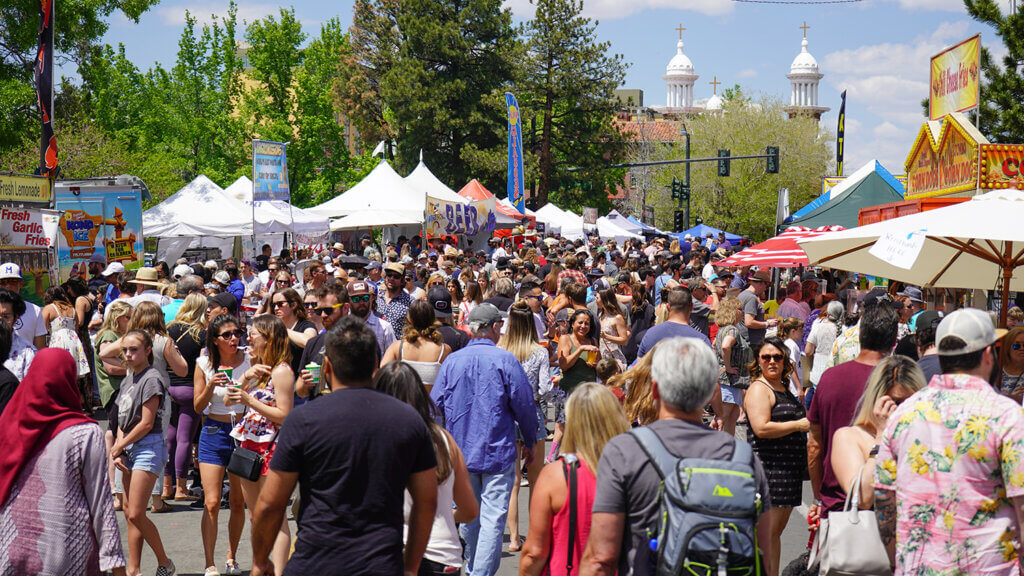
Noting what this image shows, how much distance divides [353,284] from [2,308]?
3041mm

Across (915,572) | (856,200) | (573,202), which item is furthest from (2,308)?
(573,202)

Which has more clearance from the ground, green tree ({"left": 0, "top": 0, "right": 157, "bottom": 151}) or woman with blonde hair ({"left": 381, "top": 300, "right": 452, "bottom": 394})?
green tree ({"left": 0, "top": 0, "right": 157, "bottom": 151})

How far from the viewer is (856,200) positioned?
18.1 metres

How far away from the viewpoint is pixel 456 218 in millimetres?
22500

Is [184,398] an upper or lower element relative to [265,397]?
lower

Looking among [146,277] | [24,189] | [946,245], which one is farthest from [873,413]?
[24,189]

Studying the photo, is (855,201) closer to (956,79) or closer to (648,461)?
(956,79)

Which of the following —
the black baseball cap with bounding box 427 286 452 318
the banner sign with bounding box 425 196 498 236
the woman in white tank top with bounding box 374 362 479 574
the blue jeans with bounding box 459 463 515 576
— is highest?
the banner sign with bounding box 425 196 498 236

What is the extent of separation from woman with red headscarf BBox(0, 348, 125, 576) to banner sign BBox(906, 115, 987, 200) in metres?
12.2

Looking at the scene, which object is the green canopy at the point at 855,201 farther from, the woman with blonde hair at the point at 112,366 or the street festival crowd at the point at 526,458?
the woman with blonde hair at the point at 112,366

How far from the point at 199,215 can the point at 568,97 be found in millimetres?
31543

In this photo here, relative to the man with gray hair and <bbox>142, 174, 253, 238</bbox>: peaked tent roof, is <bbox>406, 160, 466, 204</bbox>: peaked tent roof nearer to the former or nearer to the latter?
<bbox>142, 174, 253, 238</bbox>: peaked tent roof

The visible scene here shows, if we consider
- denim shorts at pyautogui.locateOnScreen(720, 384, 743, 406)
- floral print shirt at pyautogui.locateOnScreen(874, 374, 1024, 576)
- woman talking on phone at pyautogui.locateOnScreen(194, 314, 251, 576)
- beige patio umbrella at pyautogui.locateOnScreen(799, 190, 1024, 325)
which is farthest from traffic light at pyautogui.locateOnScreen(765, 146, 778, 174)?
floral print shirt at pyautogui.locateOnScreen(874, 374, 1024, 576)

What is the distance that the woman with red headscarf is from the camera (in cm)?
395
